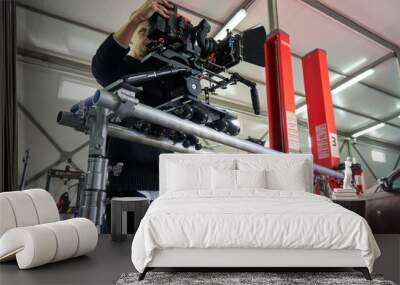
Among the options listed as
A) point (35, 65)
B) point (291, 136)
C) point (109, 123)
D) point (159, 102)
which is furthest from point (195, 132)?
point (35, 65)

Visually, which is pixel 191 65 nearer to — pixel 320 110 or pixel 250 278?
pixel 320 110

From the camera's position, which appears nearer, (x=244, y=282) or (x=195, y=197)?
(x=244, y=282)

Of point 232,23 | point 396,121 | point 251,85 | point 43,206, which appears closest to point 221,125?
point 251,85

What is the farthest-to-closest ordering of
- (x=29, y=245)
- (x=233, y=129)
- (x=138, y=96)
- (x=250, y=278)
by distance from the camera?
(x=233, y=129)
(x=138, y=96)
(x=29, y=245)
(x=250, y=278)

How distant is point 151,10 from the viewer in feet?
8.66

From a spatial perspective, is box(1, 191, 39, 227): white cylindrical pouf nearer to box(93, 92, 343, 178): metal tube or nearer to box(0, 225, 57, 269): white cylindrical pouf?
box(0, 225, 57, 269): white cylindrical pouf

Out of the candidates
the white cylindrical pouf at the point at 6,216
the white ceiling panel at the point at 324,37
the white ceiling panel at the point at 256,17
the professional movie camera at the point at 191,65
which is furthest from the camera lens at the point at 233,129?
the white cylindrical pouf at the point at 6,216

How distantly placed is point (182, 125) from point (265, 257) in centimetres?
135

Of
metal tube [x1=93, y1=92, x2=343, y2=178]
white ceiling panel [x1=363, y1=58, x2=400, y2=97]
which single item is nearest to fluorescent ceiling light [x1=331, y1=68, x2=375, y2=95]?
white ceiling panel [x1=363, y1=58, x2=400, y2=97]

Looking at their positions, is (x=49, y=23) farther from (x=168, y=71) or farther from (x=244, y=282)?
(x=244, y=282)

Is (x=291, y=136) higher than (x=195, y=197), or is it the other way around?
(x=291, y=136)

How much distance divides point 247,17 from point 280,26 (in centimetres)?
36

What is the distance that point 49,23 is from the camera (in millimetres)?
2660

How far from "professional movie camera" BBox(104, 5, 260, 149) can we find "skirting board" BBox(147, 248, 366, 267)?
121 centimetres
